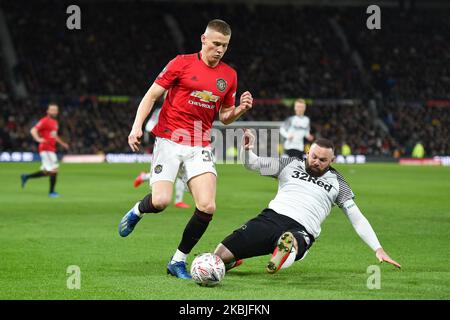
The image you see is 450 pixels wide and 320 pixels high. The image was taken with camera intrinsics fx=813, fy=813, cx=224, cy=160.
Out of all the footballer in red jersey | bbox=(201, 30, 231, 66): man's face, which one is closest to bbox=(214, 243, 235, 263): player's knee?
the footballer in red jersey

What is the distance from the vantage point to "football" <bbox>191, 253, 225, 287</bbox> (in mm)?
7559

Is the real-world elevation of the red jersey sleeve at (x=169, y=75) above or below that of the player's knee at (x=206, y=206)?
above

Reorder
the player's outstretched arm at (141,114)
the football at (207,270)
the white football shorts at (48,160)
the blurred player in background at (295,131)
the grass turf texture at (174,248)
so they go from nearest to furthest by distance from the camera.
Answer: the grass turf texture at (174,248) < the football at (207,270) < the player's outstretched arm at (141,114) < the white football shorts at (48,160) < the blurred player in background at (295,131)

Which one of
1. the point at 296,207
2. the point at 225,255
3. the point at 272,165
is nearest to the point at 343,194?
the point at 296,207

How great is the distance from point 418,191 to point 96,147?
21361 mm

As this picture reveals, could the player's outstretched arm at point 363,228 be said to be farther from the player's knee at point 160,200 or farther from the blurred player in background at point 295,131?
the blurred player in background at point 295,131

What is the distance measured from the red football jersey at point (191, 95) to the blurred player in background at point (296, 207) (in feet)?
1.97

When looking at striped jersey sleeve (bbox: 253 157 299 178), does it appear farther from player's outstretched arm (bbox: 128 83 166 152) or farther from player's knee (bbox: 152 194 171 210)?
player's outstretched arm (bbox: 128 83 166 152)

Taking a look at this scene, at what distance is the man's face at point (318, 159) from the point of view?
27.3ft

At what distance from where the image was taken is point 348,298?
709 cm

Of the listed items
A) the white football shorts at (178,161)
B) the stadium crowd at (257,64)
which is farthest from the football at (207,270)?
the stadium crowd at (257,64)

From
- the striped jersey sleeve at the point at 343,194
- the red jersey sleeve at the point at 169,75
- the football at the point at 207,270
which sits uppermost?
the red jersey sleeve at the point at 169,75

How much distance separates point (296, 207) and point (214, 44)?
189 centimetres

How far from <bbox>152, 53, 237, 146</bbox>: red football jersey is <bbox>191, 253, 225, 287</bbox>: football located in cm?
141
